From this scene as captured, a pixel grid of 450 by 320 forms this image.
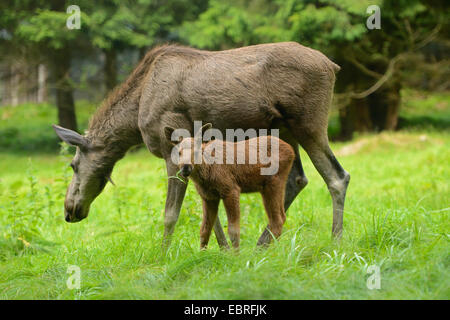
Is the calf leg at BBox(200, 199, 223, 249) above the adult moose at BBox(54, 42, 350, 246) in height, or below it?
below

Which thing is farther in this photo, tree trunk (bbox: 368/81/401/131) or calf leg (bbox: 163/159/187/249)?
tree trunk (bbox: 368/81/401/131)

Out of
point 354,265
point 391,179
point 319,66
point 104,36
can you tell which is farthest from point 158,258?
point 104,36

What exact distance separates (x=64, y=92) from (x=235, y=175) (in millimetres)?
12372

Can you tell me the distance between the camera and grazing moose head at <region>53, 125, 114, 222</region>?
557 cm

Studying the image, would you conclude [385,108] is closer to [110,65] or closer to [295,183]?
[110,65]

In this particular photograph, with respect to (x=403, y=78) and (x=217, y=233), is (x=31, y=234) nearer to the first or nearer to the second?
(x=217, y=233)

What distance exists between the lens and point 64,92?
15.7 m

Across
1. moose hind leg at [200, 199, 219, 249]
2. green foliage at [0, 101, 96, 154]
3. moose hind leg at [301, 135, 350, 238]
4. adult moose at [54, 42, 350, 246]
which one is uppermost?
adult moose at [54, 42, 350, 246]

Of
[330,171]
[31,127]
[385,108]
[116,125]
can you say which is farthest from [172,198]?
[31,127]

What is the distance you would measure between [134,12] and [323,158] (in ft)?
38.5

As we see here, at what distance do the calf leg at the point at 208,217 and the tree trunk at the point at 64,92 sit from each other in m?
11.5

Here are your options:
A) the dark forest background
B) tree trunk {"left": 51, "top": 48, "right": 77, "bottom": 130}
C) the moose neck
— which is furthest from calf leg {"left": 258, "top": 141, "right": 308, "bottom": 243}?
tree trunk {"left": 51, "top": 48, "right": 77, "bottom": 130}

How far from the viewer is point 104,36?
48.1 ft

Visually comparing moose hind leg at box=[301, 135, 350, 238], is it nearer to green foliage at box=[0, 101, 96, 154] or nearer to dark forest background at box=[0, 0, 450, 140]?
dark forest background at box=[0, 0, 450, 140]
